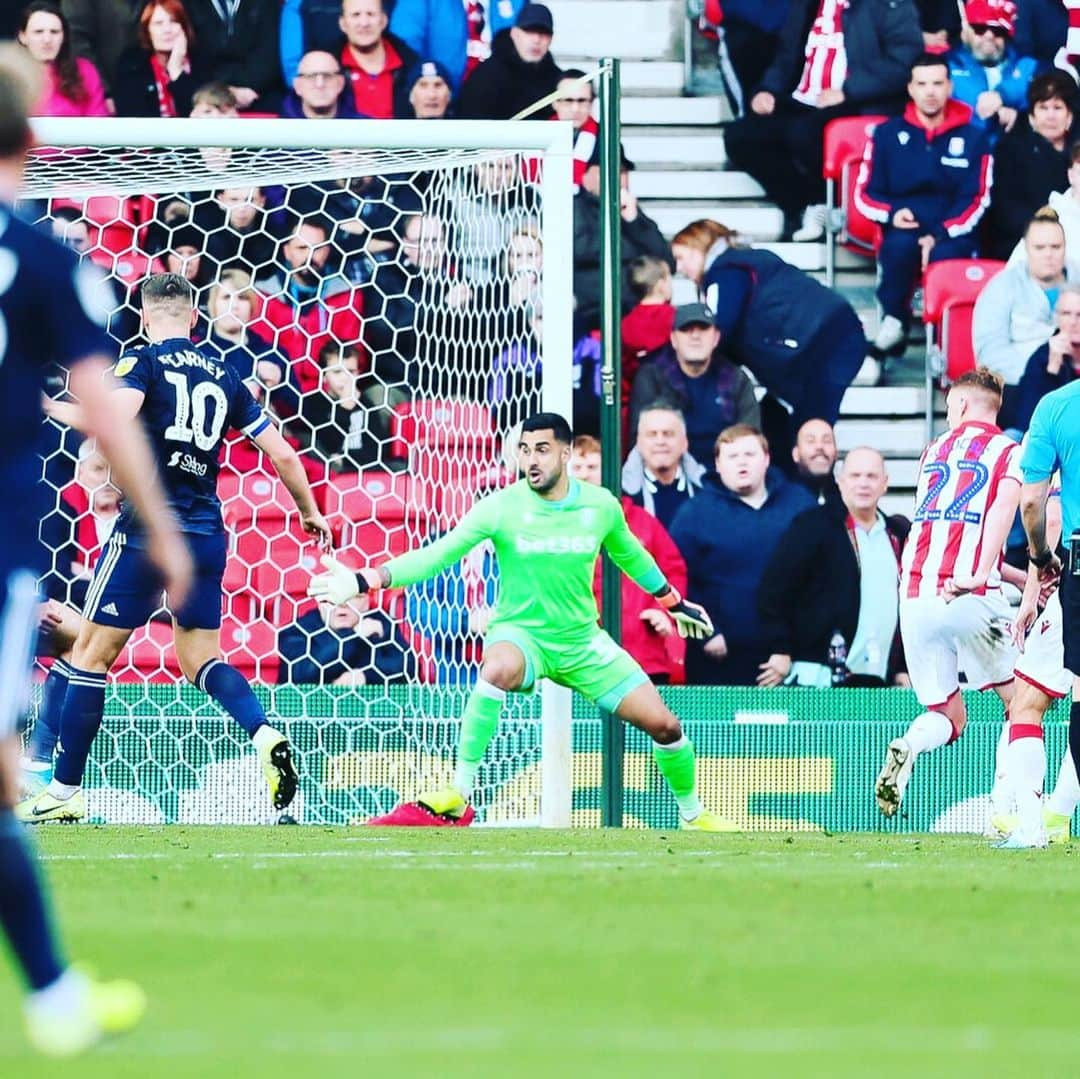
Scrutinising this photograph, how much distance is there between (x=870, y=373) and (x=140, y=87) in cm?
487

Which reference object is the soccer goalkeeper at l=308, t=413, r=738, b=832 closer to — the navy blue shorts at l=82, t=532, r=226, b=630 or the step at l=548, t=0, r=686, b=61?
the navy blue shorts at l=82, t=532, r=226, b=630

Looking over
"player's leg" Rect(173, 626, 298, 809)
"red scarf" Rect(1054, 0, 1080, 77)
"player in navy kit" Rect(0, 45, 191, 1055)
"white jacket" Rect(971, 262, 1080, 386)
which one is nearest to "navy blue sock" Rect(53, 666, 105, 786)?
"player's leg" Rect(173, 626, 298, 809)

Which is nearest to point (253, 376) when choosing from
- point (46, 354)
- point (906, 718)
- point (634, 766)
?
point (634, 766)

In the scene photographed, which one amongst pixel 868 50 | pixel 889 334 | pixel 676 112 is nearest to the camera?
pixel 889 334

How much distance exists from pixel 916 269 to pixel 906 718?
397 centimetres

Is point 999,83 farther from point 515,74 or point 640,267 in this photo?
point 515,74

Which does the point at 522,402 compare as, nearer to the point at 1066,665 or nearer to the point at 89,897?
the point at 1066,665

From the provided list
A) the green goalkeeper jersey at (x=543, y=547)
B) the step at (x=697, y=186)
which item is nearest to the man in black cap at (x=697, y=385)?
the step at (x=697, y=186)

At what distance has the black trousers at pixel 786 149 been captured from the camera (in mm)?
14867

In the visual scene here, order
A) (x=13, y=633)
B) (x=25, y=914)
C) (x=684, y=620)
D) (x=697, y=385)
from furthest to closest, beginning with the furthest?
(x=697, y=385), (x=684, y=620), (x=13, y=633), (x=25, y=914)

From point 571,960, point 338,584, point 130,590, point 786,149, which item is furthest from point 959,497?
point 786,149

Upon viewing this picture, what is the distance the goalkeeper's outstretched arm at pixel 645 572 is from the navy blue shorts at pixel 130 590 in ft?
6.19

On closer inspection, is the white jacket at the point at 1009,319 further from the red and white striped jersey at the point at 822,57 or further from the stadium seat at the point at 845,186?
the red and white striped jersey at the point at 822,57

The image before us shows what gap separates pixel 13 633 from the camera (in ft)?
13.6
